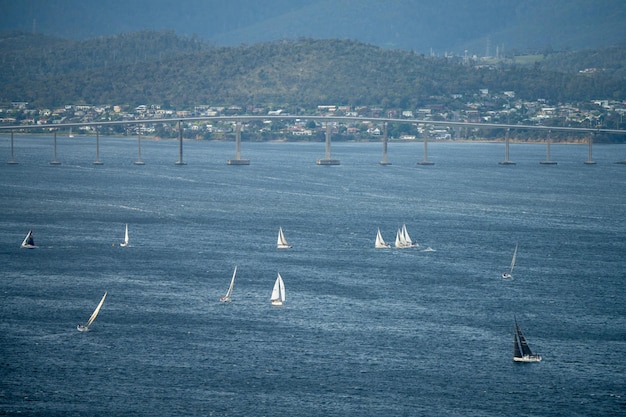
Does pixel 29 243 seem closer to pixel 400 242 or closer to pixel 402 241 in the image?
pixel 400 242

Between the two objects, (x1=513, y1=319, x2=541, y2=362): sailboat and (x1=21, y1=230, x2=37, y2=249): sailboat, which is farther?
(x1=21, y1=230, x2=37, y2=249): sailboat

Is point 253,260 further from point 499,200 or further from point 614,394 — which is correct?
point 499,200

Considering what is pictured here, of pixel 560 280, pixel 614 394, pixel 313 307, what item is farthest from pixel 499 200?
pixel 614 394

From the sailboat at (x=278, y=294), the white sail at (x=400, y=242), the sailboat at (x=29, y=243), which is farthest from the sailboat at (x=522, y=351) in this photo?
the sailboat at (x=29, y=243)

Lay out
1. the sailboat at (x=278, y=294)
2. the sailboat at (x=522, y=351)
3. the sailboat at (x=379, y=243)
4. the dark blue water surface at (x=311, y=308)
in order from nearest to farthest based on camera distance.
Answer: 1. the dark blue water surface at (x=311, y=308)
2. the sailboat at (x=522, y=351)
3. the sailboat at (x=278, y=294)
4. the sailboat at (x=379, y=243)

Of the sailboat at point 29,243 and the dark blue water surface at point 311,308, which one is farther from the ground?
the sailboat at point 29,243

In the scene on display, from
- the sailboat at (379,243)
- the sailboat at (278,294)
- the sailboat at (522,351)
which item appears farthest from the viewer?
the sailboat at (379,243)

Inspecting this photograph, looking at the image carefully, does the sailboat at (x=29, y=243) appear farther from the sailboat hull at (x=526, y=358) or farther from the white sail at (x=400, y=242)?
the sailboat hull at (x=526, y=358)

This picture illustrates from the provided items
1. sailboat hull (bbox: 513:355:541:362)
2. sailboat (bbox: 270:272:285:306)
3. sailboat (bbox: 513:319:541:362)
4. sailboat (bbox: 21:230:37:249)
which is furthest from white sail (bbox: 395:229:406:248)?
sailboat hull (bbox: 513:355:541:362)

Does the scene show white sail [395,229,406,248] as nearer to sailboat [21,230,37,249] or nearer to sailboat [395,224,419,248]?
sailboat [395,224,419,248]
